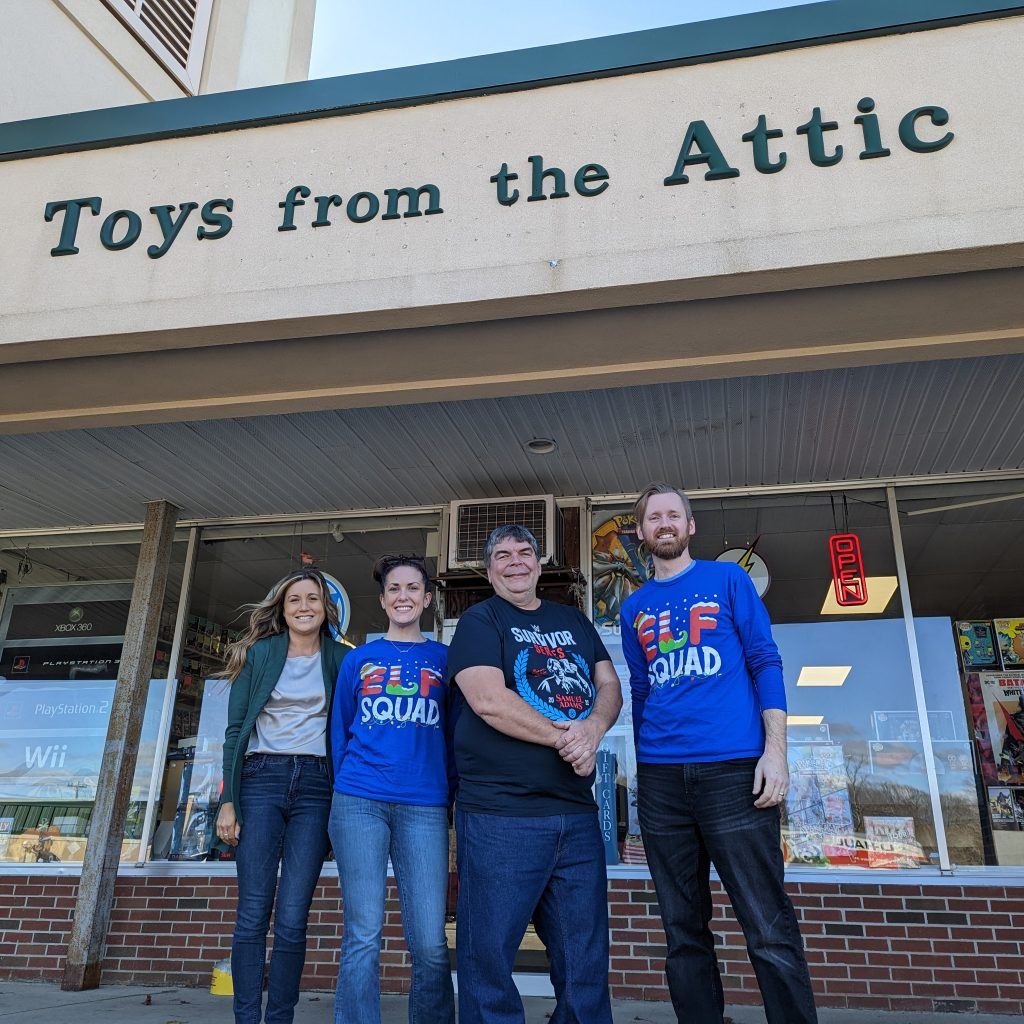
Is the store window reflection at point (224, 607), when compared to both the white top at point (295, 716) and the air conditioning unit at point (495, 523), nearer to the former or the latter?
the air conditioning unit at point (495, 523)

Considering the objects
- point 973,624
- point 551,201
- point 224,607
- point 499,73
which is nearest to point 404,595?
point 551,201

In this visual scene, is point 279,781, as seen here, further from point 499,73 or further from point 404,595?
point 499,73

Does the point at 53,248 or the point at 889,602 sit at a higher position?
the point at 53,248

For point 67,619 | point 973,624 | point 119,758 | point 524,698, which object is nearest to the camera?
point 524,698

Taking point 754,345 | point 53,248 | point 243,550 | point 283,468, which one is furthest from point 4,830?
point 754,345

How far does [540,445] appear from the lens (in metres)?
5.00

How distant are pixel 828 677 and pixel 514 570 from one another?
3.25 meters

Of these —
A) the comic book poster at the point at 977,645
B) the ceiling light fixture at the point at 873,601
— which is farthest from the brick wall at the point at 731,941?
the ceiling light fixture at the point at 873,601

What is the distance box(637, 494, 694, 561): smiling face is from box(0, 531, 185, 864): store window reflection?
4064mm

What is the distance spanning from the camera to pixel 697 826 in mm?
2525

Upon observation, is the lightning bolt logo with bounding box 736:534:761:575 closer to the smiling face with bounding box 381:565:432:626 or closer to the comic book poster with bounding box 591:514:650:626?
the comic book poster with bounding box 591:514:650:626

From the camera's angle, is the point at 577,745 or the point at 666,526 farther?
the point at 666,526

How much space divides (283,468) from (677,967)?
3.69 metres

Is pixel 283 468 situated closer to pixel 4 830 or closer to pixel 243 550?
pixel 243 550
